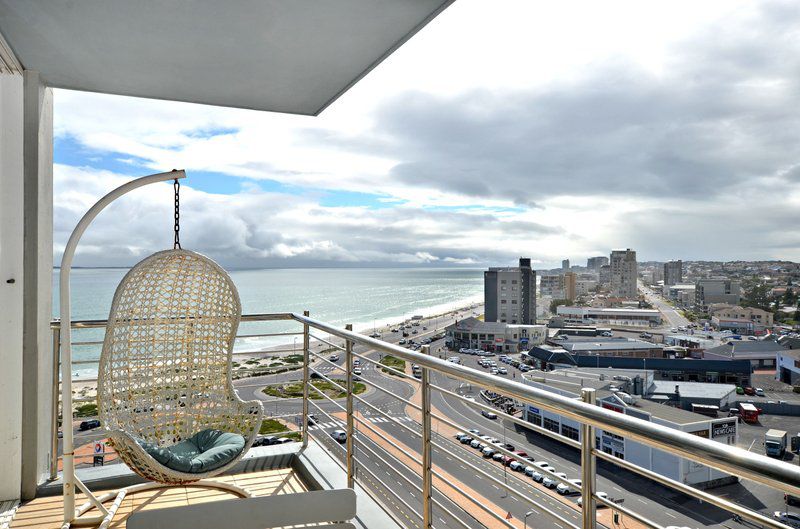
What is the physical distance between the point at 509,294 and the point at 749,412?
10212mm

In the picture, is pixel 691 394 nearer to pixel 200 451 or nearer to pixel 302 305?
pixel 200 451

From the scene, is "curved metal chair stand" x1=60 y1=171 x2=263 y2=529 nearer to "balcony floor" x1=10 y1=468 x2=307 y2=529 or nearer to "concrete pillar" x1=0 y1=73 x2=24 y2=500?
"balcony floor" x1=10 y1=468 x2=307 y2=529

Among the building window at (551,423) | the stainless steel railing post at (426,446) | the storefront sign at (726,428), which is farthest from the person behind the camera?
the storefront sign at (726,428)

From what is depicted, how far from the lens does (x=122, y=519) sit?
224 cm

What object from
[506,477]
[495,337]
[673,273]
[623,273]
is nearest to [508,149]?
[623,273]

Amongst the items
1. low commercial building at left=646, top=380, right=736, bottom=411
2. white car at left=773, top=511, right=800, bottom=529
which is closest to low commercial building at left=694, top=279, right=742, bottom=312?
low commercial building at left=646, top=380, right=736, bottom=411

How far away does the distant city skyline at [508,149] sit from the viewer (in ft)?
49.8

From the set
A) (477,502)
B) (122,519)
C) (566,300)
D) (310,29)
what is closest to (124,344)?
(122,519)

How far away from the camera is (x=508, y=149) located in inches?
1658

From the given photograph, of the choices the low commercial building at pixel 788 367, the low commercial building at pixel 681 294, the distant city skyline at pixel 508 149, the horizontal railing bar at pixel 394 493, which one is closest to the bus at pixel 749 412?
the low commercial building at pixel 788 367

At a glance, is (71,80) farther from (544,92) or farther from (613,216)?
(613,216)

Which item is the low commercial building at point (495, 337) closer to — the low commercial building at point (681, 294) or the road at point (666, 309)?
the road at point (666, 309)

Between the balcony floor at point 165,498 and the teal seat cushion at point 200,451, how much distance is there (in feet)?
0.80

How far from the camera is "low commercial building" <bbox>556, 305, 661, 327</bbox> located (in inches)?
492
